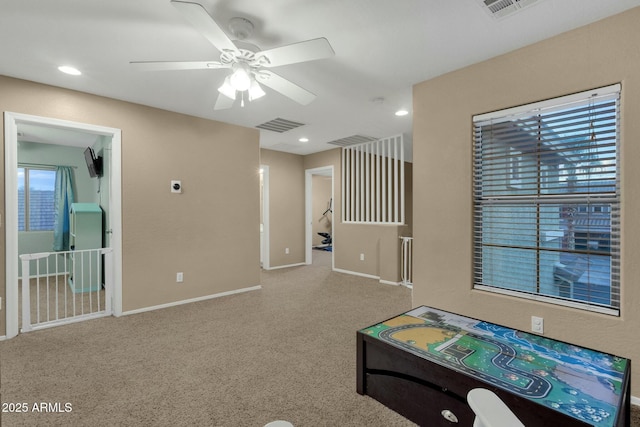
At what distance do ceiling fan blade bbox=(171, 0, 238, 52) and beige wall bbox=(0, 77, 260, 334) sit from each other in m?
2.25

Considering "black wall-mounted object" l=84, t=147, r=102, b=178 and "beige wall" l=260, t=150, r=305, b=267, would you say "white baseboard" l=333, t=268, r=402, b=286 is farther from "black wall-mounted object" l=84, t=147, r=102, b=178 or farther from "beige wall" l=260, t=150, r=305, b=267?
"black wall-mounted object" l=84, t=147, r=102, b=178

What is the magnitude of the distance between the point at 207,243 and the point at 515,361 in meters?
3.59

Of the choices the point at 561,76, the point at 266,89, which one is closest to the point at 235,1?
the point at 266,89

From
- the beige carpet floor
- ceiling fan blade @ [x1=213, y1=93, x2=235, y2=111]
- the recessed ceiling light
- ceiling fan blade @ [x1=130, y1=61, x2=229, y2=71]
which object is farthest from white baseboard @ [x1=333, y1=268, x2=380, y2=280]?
the recessed ceiling light

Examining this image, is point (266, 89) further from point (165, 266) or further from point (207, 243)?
point (165, 266)

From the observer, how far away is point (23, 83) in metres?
2.88

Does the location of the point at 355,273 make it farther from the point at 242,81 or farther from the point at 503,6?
the point at 503,6

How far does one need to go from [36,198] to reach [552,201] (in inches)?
301

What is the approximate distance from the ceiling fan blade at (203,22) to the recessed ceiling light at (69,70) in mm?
1767

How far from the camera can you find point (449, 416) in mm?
1509

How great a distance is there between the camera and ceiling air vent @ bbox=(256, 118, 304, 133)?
4.20 m

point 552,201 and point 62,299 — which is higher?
point 552,201

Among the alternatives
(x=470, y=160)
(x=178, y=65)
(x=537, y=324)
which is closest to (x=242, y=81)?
(x=178, y=65)

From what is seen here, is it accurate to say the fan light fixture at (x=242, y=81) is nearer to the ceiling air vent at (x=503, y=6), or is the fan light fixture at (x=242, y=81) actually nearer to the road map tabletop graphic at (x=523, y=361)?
the ceiling air vent at (x=503, y=6)
